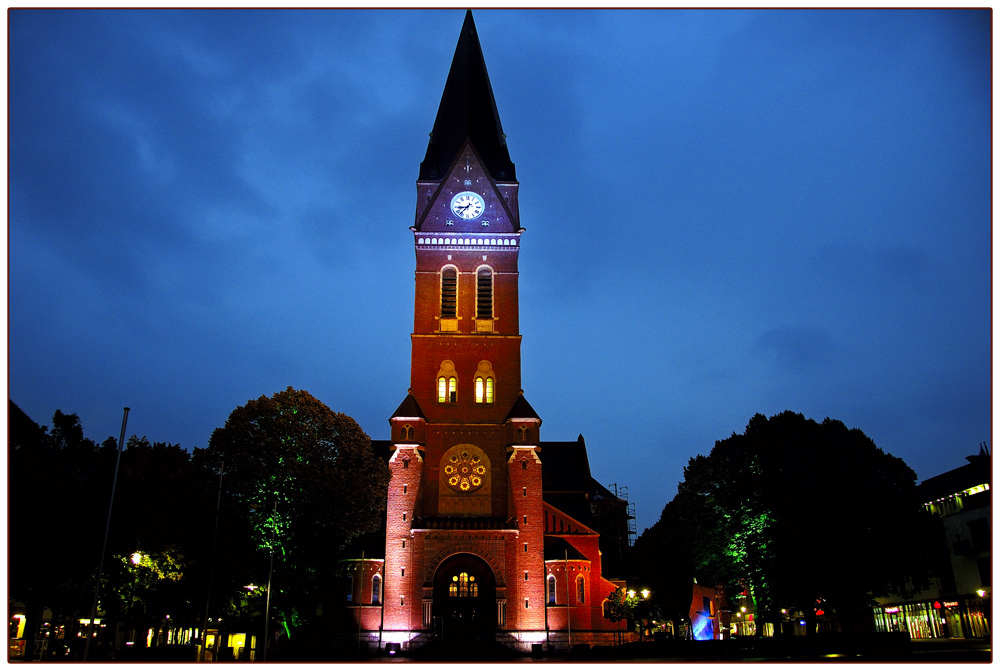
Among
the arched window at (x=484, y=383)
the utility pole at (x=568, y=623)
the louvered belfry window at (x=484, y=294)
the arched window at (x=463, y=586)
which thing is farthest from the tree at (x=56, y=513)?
the utility pole at (x=568, y=623)

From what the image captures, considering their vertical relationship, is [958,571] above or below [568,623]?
above

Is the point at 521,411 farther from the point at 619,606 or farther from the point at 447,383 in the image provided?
the point at 619,606

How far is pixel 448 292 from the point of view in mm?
54344

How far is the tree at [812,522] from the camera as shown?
37906mm

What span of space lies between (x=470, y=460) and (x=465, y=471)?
79 cm

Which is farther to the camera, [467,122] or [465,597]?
[467,122]

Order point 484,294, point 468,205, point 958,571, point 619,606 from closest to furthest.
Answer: point 958,571 < point 619,606 < point 484,294 < point 468,205

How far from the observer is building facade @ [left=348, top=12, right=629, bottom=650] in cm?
4622

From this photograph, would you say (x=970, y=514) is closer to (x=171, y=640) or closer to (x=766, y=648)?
(x=766, y=648)

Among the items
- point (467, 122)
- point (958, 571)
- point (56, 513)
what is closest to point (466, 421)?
point (467, 122)

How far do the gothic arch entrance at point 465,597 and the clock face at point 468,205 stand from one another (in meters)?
24.2

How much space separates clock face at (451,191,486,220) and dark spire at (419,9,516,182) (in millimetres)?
2356

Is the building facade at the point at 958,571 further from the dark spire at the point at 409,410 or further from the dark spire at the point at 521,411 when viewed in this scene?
the dark spire at the point at 409,410

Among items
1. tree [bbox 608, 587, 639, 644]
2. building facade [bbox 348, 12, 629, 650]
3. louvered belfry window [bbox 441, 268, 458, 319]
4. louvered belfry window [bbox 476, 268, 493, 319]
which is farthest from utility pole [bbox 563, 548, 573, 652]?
louvered belfry window [bbox 441, 268, 458, 319]
